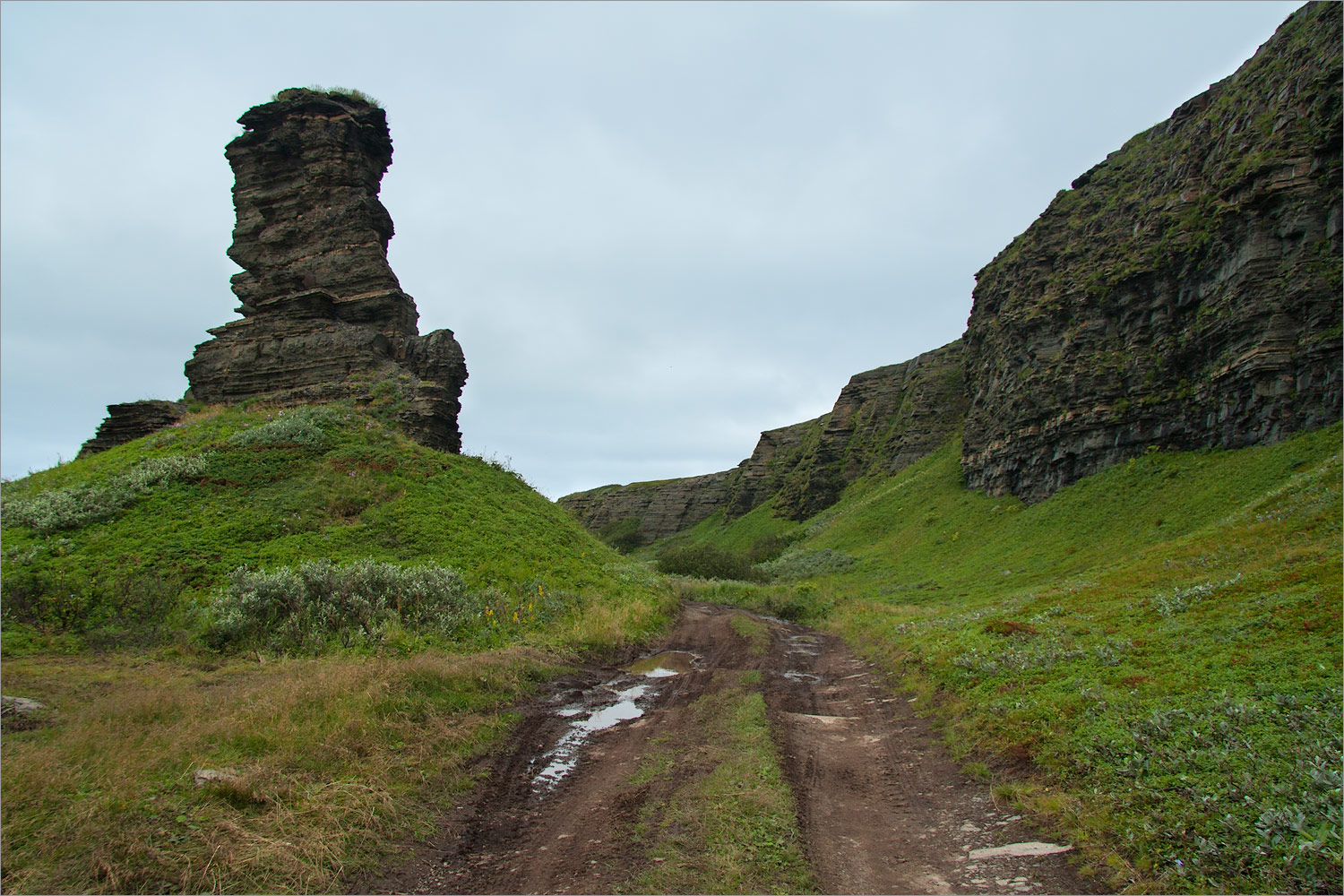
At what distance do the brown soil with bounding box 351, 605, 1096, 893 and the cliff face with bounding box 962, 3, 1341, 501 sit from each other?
34578mm

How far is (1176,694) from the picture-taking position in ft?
26.2

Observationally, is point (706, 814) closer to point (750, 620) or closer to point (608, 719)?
point (608, 719)

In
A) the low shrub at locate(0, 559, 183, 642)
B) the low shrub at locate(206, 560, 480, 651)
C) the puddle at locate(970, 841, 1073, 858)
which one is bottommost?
the puddle at locate(970, 841, 1073, 858)

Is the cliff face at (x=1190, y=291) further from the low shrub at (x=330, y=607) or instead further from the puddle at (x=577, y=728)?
the low shrub at (x=330, y=607)

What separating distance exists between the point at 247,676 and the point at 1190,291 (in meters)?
51.3

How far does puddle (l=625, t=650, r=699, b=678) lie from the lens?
15.2 m

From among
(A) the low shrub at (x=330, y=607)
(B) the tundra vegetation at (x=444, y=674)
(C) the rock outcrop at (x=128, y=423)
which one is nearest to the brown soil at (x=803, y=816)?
(B) the tundra vegetation at (x=444, y=674)

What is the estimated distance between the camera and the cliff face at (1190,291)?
31312 millimetres

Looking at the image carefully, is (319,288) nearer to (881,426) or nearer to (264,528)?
(264,528)

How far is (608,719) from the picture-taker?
35.7ft

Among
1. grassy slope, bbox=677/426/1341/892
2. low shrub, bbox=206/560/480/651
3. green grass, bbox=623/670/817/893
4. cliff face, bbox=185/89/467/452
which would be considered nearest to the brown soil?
green grass, bbox=623/670/817/893

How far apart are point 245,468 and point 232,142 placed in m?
25.2

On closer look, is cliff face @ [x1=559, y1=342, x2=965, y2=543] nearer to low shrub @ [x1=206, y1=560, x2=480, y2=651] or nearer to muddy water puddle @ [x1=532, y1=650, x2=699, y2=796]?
muddy water puddle @ [x1=532, y1=650, x2=699, y2=796]

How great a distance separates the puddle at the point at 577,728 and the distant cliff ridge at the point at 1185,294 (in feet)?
120
